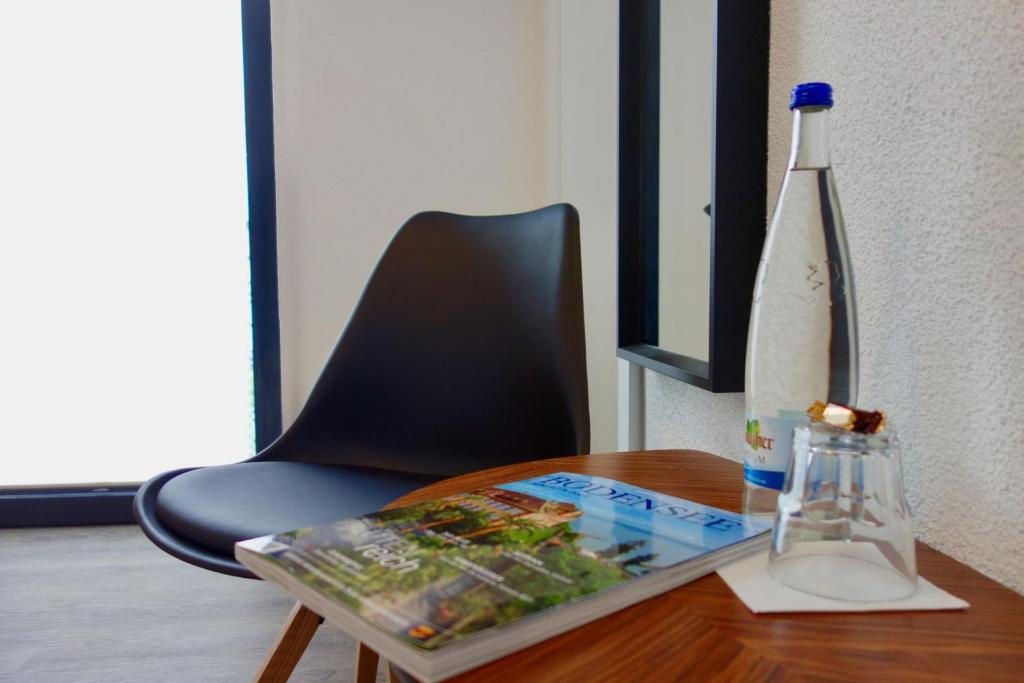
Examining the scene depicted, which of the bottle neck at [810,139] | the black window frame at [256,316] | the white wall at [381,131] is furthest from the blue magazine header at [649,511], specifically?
the black window frame at [256,316]

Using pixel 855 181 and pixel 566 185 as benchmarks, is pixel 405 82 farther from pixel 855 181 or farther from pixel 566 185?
pixel 855 181

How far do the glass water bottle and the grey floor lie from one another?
1.23 meters

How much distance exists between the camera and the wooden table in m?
0.34

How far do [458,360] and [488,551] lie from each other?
2.86 ft

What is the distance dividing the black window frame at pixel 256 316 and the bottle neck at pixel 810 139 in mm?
2143

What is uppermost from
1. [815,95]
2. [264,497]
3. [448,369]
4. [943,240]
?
[815,95]

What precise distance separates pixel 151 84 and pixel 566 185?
1425 mm

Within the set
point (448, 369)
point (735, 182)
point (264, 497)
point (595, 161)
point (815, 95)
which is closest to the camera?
point (815, 95)

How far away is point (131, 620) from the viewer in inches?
69.2

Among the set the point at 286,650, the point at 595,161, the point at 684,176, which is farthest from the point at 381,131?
the point at 286,650

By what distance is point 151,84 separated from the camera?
2.40 meters

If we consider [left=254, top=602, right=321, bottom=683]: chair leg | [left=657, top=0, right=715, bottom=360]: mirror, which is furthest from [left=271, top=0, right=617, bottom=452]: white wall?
[left=254, top=602, right=321, bottom=683]: chair leg

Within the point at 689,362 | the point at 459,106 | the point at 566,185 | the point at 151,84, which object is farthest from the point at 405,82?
the point at 689,362

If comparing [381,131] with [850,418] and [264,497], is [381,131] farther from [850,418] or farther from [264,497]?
[850,418]
